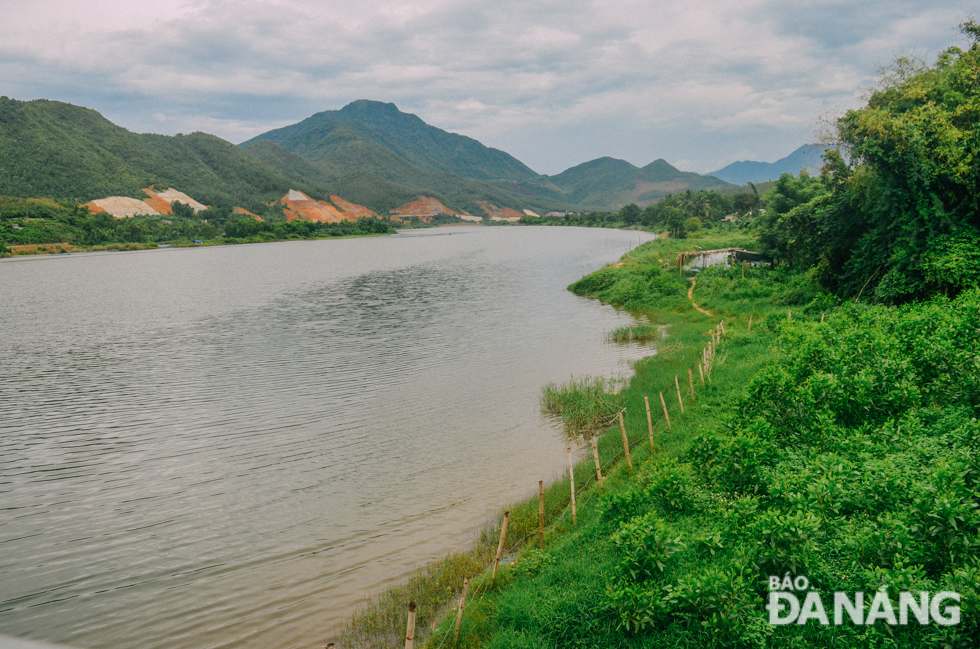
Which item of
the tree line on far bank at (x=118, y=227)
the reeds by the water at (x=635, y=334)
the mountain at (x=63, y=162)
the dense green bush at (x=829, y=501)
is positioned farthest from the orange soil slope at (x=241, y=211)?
the dense green bush at (x=829, y=501)

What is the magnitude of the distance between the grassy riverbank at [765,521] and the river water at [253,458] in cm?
228

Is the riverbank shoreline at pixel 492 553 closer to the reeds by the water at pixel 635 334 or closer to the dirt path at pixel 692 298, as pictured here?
the reeds by the water at pixel 635 334

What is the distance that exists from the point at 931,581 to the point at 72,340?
1726 inches

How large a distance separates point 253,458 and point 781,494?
15.1m

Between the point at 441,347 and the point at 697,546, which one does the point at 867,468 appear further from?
the point at 441,347

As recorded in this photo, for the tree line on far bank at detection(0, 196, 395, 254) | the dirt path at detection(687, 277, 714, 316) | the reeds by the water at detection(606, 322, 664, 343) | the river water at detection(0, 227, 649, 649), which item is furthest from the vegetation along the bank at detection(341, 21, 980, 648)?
the tree line on far bank at detection(0, 196, 395, 254)

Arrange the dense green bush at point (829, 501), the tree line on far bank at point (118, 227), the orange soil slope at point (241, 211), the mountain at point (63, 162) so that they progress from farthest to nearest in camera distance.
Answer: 1. the orange soil slope at point (241, 211)
2. the mountain at point (63, 162)
3. the tree line on far bank at point (118, 227)
4. the dense green bush at point (829, 501)

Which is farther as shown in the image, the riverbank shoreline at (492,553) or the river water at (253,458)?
the river water at (253,458)

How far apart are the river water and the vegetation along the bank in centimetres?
202

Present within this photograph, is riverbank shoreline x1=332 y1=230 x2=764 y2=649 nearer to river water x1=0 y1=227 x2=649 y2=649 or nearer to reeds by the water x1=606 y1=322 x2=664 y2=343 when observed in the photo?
river water x1=0 y1=227 x2=649 y2=649

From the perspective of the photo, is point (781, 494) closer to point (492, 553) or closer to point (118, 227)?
point (492, 553)

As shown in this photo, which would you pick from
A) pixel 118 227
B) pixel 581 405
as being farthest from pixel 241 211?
pixel 581 405

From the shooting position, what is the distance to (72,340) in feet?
116

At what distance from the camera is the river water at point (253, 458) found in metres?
11.1
